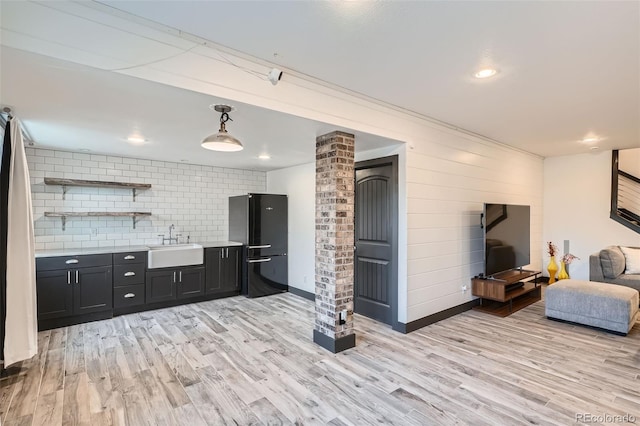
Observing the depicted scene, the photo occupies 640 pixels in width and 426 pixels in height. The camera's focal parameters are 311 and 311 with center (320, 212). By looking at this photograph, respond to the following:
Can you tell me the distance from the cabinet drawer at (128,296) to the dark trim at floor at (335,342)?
286 cm

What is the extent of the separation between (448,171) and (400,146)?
0.95 m

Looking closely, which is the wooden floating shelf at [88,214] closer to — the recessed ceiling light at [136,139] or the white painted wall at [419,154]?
the recessed ceiling light at [136,139]

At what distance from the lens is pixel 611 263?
185 inches

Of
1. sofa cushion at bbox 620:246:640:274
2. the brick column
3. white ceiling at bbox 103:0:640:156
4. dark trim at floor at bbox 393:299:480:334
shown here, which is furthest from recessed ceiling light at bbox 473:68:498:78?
sofa cushion at bbox 620:246:640:274

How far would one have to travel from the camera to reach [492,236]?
4.45m

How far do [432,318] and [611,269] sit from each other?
10.0 feet

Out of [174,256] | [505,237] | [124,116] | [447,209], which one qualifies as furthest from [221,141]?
[505,237]

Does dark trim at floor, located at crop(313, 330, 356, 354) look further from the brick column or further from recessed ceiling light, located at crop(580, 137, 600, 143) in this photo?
recessed ceiling light, located at crop(580, 137, 600, 143)

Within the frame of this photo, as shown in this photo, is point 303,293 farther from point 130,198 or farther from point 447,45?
point 447,45

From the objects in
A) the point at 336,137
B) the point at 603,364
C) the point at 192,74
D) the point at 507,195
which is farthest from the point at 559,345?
the point at 192,74

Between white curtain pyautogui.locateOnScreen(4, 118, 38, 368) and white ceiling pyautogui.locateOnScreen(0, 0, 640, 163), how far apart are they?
54 centimetres

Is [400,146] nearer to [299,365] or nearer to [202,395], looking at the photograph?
[299,365]

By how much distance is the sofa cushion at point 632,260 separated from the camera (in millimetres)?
4781

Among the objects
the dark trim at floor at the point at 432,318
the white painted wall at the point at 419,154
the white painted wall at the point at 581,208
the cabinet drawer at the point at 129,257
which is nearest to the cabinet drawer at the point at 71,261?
the cabinet drawer at the point at 129,257
